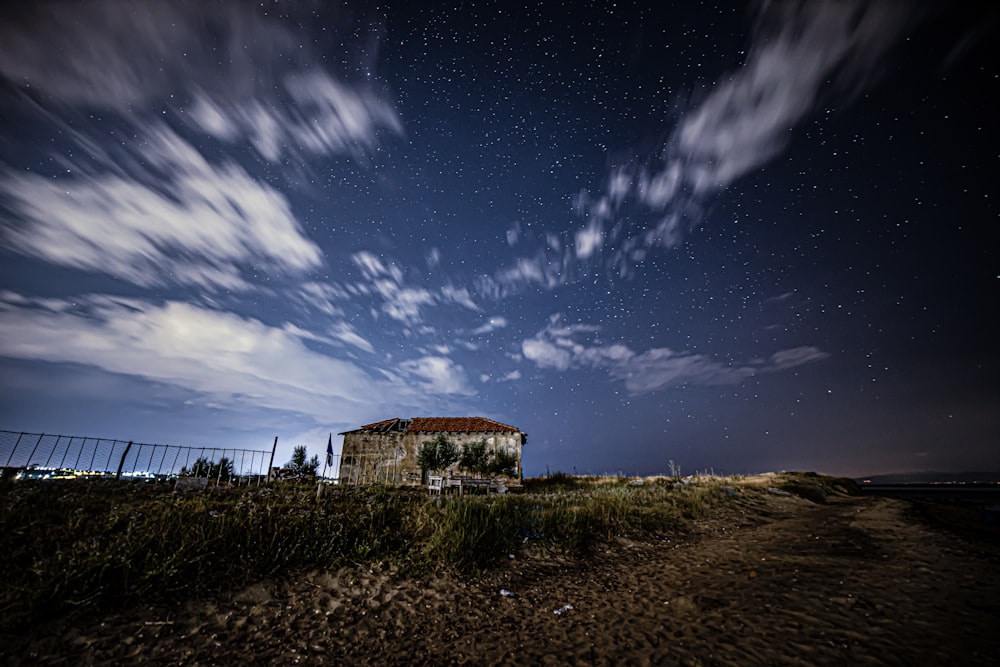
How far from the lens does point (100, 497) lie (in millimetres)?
6977

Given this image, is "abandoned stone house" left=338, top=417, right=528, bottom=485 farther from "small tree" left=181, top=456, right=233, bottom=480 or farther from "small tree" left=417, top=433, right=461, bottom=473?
"small tree" left=181, top=456, right=233, bottom=480

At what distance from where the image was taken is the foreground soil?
3.38 m

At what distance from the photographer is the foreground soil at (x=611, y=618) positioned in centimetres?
338

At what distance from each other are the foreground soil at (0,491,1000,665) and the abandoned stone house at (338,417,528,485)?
27870mm

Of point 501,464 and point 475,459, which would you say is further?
point 475,459

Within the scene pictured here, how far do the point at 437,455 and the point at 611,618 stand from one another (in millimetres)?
27459

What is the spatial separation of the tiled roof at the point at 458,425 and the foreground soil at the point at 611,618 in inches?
1120

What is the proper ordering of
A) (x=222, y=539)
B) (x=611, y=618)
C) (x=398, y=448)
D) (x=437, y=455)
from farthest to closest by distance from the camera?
(x=398, y=448) → (x=437, y=455) → (x=222, y=539) → (x=611, y=618)

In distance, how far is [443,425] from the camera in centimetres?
3584

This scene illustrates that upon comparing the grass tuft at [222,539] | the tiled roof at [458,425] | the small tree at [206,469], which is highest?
the tiled roof at [458,425]

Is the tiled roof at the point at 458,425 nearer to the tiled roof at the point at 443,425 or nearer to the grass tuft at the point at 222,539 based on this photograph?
the tiled roof at the point at 443,425

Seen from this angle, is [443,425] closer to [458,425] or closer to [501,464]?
[458,425]

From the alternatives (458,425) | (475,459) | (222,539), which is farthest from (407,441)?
(222,539)

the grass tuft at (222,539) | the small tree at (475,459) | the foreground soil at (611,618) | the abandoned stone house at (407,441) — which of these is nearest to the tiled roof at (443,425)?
the abandoned stone house at (407,441)
